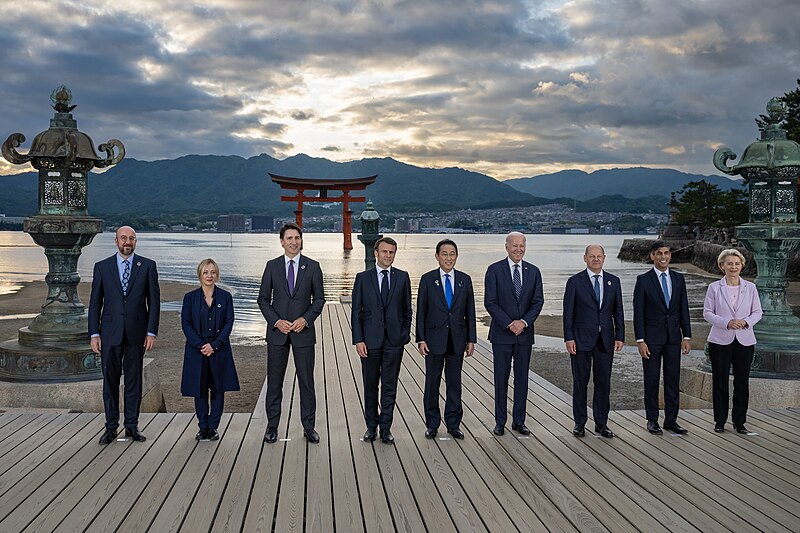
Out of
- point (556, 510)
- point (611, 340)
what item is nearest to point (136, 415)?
point (556, 510)

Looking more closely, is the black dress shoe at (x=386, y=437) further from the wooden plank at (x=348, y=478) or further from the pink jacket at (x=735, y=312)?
the pink jacket at (x=735, y=312)

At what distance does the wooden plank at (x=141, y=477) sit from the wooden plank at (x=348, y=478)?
1.16 meters

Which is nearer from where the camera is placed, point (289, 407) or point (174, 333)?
point (289, 407)

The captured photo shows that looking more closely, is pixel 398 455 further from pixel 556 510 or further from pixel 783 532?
pixel 783 532

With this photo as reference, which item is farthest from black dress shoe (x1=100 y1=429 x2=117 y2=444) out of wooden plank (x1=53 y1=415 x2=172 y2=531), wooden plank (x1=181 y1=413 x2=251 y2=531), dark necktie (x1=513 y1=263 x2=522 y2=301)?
dark necktie (x1=513 y1=263 x2=522 y2=301)

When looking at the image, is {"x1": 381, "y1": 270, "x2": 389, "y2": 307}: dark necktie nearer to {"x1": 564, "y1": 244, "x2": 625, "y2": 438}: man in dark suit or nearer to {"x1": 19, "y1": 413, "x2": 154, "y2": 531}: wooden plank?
{"x1": 564, "y1": 244, "x2": 625, "y2": 438}: man in dark suit

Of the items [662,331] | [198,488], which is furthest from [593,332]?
[198,488]

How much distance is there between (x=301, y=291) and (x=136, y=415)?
5.66 ft

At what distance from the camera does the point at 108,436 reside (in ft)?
17.5

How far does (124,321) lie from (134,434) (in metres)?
0.93

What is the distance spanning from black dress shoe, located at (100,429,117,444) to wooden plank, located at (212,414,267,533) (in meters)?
1.06

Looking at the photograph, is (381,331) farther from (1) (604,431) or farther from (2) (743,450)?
(2) (743,450)

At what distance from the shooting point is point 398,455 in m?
5.04

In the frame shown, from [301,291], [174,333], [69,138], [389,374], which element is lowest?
[174,333]
